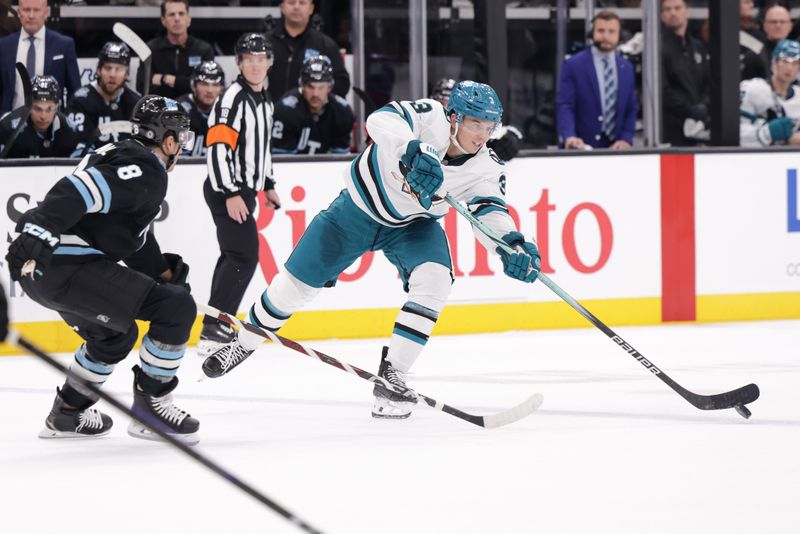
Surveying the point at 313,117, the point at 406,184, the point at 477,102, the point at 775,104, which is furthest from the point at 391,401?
the point at 775,104

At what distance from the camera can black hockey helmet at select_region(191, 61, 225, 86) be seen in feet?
18.1

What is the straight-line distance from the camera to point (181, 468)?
2.99 metres

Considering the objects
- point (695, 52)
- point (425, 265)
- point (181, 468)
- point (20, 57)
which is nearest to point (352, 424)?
point (425, 265)

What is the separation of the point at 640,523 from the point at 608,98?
4023mm

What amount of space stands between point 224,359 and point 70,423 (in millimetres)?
678

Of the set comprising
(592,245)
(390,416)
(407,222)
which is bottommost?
(390,416)

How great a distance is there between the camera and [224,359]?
393cm

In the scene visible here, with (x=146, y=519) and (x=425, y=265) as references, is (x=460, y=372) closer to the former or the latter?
(x=425, y=265)

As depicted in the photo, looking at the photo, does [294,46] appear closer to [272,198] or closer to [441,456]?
[272,198]

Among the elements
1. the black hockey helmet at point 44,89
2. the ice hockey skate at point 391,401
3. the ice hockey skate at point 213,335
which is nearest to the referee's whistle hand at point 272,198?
the ice hockey skate at point 213,335

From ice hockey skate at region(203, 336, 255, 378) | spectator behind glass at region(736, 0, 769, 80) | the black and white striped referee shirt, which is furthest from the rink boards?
ice hockey skate at region(203, 336, 255, 378)

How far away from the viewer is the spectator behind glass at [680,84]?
6469mm

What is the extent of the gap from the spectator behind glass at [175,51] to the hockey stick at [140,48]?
0.19ft

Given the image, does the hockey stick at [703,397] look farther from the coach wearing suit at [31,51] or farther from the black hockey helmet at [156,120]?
the coach wearing suit at [31,51]
